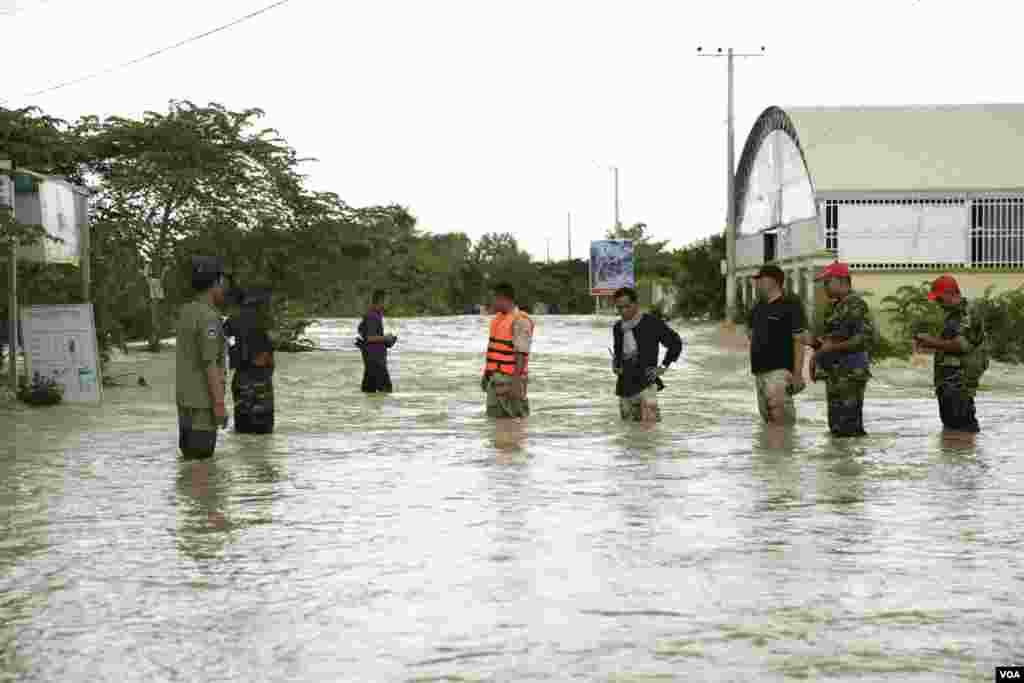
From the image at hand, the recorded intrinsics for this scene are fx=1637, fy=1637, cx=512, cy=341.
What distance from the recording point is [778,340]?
1445 cm

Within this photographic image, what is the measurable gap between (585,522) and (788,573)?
2.00m

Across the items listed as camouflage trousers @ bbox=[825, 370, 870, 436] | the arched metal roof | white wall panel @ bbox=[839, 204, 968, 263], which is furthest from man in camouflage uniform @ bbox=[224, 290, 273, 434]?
white wall panel @ bbox=[839, 204, 968, 263]

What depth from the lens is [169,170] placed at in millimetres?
38625

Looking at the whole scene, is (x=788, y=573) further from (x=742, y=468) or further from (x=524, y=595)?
(x=742, y=468)

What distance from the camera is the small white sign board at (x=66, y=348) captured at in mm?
21062

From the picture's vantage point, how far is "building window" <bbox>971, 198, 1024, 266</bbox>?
55.8m

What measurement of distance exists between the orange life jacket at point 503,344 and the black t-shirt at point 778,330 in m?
2.75

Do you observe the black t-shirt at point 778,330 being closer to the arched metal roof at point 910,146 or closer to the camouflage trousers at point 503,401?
the camouflage trousers at point 503,401

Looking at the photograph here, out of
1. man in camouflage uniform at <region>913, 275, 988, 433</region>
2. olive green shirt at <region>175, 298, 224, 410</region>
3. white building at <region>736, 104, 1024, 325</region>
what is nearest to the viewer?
olive green shirt at <region>175, 298, 224, 410</region>

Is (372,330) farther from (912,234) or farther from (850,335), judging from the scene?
(912,234)

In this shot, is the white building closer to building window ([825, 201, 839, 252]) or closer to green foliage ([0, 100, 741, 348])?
building window ([825, 201, 839, 252])

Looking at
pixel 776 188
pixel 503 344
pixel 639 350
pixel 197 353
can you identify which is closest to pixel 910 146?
pixel 776 188

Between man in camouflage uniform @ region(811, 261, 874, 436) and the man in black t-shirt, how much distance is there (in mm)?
203

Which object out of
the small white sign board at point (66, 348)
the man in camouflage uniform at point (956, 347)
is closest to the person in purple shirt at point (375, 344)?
the small white sign board at point (66, 348)
